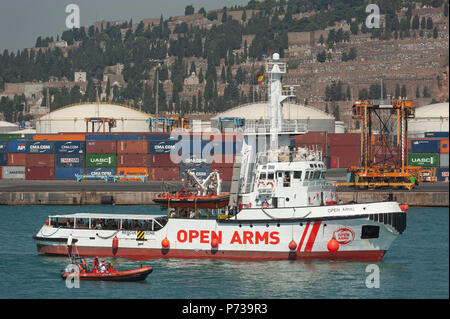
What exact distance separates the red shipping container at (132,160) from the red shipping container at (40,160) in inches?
341

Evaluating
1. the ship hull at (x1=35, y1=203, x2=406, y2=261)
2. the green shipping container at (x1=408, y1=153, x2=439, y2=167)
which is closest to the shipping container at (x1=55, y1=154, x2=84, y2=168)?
the green shipping container at (x1=408, y1=153, x2=439, y2=167)

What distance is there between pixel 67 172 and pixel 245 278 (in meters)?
66.7

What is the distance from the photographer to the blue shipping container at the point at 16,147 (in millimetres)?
110625

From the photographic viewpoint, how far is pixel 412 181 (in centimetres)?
8694

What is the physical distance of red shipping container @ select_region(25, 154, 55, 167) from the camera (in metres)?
107

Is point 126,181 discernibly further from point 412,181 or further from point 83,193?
point 412,181

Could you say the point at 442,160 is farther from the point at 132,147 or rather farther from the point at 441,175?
the point at 132,147

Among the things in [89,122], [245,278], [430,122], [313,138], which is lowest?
[245,278]

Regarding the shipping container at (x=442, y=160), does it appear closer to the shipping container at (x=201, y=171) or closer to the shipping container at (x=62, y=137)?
the shipping container at (x=201, y=171)

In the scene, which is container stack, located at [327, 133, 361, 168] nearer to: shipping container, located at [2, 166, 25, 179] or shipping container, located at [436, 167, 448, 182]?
shipping container, located at [436, 167, 448, 182]

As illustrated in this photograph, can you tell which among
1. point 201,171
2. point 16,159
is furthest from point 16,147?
point 201,171

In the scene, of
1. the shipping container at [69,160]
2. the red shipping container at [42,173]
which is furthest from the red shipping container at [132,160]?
the red shipping container at [42,173]

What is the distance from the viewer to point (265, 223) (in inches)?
1874

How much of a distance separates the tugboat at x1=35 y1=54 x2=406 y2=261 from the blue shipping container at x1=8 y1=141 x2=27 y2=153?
199 feet
